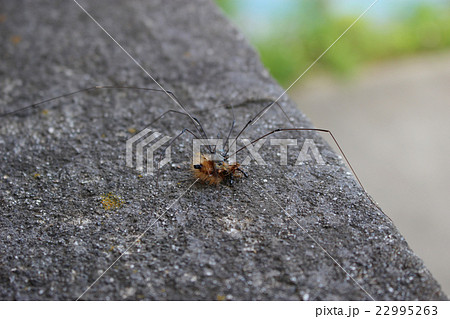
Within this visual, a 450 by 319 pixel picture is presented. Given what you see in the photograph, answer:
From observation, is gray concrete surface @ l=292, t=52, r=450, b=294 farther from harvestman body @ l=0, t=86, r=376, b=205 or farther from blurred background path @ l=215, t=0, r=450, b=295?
harvestman body @ l=0, t=86, r=376, b=205

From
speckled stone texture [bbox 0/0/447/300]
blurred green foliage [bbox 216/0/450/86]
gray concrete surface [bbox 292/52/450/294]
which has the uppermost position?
blurred green foliage [bbox 216/0/450/86]

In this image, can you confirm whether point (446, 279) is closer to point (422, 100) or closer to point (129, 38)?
point (422, 100)

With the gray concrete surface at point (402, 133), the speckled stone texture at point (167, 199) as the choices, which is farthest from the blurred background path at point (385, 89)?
the speckled stone texture at point (167, 199)

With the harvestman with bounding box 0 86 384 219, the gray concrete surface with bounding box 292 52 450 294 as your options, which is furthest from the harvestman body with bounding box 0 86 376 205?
the gray concrete surface with bounding box 292 52 450 294

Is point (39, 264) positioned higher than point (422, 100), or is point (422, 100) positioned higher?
point (422, 100)

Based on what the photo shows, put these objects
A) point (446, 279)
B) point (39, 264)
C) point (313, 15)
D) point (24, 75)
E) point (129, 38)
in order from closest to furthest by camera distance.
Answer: point (39, 264)
point (24, 75)
point (129, 38)
point (446, 279)
point (313, 15)

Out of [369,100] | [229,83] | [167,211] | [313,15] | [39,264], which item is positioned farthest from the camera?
[313,15]
